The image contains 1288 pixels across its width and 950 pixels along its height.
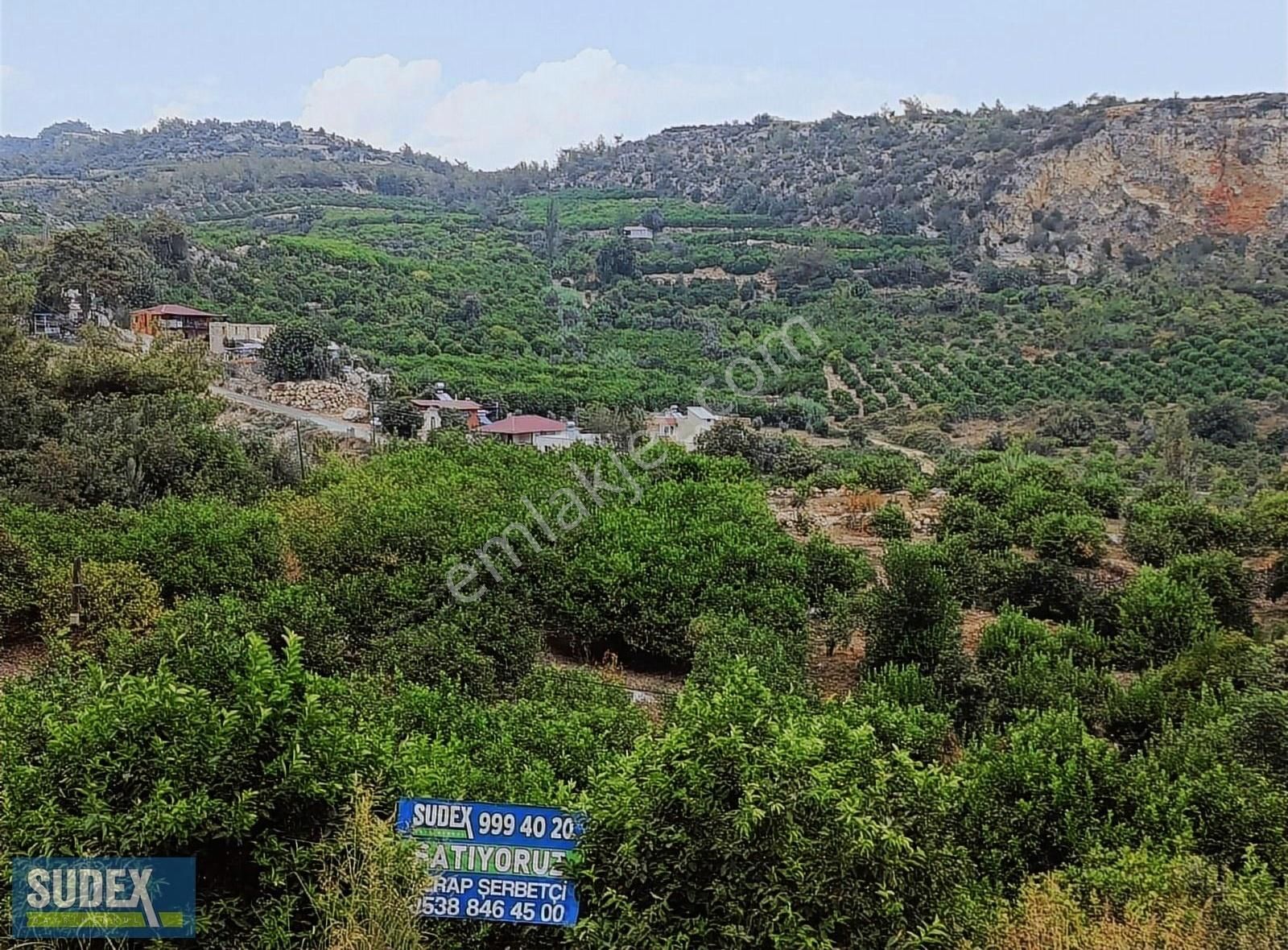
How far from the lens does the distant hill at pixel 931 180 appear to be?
44.6m

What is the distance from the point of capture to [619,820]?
10.7 ft

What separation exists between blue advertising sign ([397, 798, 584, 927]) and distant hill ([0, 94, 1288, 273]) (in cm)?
4399

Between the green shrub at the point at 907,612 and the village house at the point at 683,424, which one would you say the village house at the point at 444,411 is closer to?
the village house at the point at 683,424

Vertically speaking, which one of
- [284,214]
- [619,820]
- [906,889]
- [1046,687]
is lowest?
[1046,687]

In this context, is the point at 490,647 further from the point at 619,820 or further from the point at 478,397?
the point at 478,397

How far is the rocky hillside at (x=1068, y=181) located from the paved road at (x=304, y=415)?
107 feet

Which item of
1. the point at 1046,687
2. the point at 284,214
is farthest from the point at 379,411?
the point at 284,214

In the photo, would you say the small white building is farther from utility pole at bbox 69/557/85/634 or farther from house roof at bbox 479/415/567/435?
utility pole at bbox 69/557/85/634

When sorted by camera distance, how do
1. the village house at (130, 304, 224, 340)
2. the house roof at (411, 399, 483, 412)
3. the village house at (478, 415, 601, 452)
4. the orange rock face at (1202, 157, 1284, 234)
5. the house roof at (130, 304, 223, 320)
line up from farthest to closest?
the orange rock face at (1202, 157, 1284, 234) < the house roof at (130, 304, 223, 320) < the village house at (130, 304, 224, 340) < the house roof at (411, 399, 483, 412) < the village house at (478, 415, 601, 452)

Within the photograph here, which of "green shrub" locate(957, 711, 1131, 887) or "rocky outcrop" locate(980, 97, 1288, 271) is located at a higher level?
"rocky outcrop" locate(980, 97, 1288, 271)

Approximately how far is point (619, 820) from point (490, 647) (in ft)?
15.0

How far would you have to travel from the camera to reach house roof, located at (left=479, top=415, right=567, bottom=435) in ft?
67.5

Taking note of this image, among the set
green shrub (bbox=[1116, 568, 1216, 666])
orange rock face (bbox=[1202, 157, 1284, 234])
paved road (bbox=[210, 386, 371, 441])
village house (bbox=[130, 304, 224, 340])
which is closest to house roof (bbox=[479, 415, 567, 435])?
paved road (bbox=[210, 386, 371, 441])

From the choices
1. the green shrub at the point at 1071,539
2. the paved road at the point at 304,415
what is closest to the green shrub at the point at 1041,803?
the green shrub at the point at 1071,539
